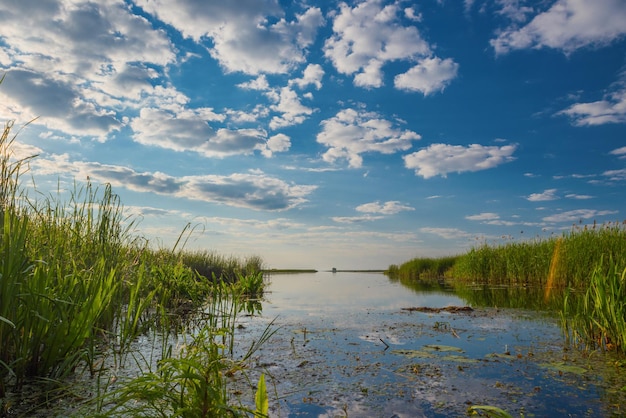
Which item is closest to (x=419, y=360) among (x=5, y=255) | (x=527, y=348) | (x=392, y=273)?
(x=527, y=348)

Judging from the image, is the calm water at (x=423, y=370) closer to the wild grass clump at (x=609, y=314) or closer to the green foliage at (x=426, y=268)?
the wild grass clump at (x=609, y=314)

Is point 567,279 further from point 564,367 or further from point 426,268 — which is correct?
point 426,268

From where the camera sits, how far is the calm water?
8.81 ft

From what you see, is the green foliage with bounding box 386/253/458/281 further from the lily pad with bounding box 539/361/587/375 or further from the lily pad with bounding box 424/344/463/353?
the lily pad with bounding box 539/361/587/375

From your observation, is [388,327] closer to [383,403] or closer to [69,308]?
[383,403]

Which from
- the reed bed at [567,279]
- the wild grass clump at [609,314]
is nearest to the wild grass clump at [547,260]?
the reed bed at [567,279]

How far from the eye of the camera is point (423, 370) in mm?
3484

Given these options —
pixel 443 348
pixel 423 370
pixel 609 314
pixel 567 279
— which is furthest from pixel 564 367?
pixel 567 279

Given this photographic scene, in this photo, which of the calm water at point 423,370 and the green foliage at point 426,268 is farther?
the green foliage at point 426,268

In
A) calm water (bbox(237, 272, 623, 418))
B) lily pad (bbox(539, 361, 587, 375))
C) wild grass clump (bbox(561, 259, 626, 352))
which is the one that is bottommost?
calm water (bbox(237, 272, 623, 418))

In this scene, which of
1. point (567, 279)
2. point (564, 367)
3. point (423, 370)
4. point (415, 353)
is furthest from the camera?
point (567, 279)

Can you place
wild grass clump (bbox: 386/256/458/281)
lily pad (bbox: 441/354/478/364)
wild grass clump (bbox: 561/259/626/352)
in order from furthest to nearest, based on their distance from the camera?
wild grass clump (bbox: 386/256/458/281)
wild grass clump (bbox: 561/259/626/352)
lily pad (bbox: 441/354/478/364)

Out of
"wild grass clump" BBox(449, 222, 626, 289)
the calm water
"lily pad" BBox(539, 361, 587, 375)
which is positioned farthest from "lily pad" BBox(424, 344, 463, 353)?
"wild grass clump" BBox(449, 222, 626, 289)

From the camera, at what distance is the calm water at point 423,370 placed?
8.81 feet
